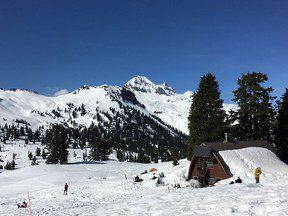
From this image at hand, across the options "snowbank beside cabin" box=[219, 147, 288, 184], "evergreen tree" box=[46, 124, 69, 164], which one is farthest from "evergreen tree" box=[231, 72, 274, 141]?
"evergreen tree" box=[46, 124, 69, 164]

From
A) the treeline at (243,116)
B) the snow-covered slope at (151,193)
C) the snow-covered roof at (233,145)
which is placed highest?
the treeline at (243,116)

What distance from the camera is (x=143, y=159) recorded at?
177250 millimetres

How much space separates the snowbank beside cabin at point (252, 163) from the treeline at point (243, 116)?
903 centimetres

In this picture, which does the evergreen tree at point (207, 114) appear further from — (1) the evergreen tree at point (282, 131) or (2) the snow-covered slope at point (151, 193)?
(1) the evergreen tree at point (282, 131)

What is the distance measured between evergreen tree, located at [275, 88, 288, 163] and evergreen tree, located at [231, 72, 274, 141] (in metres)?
1.44

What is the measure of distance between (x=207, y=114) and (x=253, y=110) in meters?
7.86

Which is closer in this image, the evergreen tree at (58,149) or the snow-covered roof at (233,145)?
the snow-covered roof at (233,145)

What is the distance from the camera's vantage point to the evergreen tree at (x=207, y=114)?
55156mm

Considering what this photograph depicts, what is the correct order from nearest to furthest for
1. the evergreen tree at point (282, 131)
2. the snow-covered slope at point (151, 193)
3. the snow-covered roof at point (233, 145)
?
the snow-covered slope at point (151, 193) < the snow-covered roof at point (233, 145) < the evergreen tree at point (282, 131)

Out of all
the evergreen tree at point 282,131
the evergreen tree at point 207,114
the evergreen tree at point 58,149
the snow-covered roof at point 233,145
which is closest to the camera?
the snow-covered roof at point 233,145

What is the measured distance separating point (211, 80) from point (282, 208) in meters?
46.0

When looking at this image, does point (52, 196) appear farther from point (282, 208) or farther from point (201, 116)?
point (282, 208)

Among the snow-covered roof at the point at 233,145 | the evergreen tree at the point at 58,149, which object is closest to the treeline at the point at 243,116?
the snow-covered roof at the point at 233,145

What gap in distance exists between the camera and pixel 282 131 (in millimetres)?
53625
